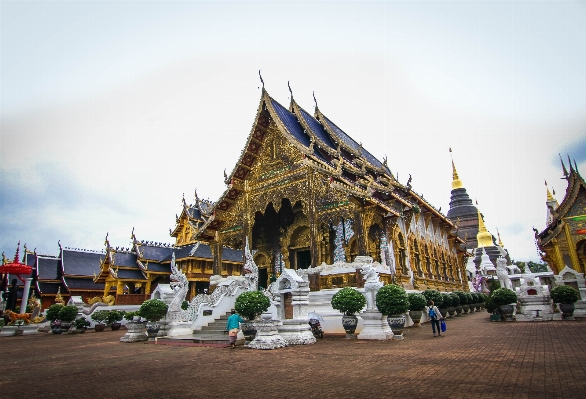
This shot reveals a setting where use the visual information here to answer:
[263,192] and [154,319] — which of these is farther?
[263,192]

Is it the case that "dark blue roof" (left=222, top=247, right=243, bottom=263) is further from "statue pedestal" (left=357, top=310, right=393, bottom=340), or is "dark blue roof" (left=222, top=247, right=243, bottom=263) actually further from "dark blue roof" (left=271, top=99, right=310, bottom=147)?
"statue pedestal" (left=357, top=310, right=393, bottom=340)

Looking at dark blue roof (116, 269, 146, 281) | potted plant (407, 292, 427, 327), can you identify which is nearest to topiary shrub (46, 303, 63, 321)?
dark blue roof (116, 269, 146, 281)

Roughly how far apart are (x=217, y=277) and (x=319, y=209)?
4.81 metres

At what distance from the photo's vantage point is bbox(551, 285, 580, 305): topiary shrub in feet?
37.3

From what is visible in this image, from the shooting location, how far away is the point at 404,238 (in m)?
15.4

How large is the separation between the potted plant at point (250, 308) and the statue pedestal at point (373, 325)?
2438 mm

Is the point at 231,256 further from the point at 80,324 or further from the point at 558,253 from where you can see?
the point at 558,253

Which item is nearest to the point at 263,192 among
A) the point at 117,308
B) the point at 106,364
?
the point at 106,364

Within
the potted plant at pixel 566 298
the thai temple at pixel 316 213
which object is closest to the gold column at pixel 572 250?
the thai temple at pixel 316 213

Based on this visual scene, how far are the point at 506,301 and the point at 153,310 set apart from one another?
11573 mm

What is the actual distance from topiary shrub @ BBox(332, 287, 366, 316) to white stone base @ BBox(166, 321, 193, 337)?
468cm

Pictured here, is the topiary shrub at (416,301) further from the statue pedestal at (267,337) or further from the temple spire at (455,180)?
the temple spire at (455,180)

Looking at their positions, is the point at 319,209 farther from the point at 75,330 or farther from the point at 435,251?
the point at 75,330

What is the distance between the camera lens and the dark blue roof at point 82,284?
83.0ft
